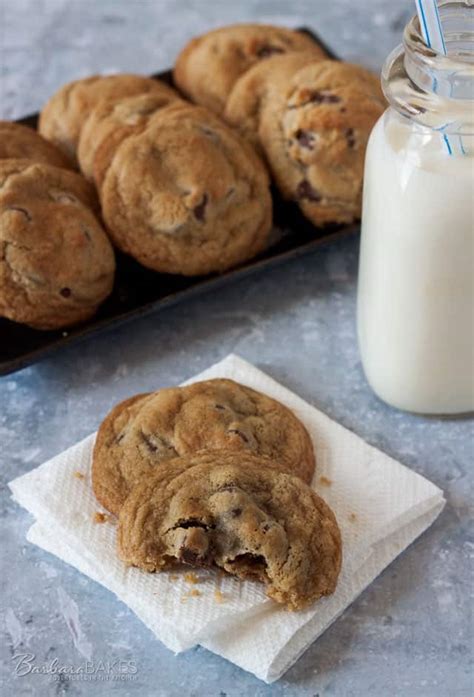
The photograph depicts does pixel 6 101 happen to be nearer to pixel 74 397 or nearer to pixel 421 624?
pixel 74 397

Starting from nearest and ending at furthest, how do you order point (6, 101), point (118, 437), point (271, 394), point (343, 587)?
point (343, 587) < point (118, 437) < point (271, 394) < point (6, 101)

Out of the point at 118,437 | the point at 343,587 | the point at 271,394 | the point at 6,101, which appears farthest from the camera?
the point at 6,101

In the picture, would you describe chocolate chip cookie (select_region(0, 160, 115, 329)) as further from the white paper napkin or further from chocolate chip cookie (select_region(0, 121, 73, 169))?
the white paper napkin

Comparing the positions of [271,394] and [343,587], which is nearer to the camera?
[343,587]

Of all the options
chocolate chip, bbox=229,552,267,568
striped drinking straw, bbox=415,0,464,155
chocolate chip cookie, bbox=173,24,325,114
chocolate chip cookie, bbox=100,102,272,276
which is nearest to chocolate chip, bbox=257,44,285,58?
chocolate chip cookie, bbox=173,24,325,114

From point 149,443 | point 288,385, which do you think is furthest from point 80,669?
point 288,385

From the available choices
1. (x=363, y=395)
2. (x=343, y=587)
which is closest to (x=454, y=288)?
(x=363, y=395)

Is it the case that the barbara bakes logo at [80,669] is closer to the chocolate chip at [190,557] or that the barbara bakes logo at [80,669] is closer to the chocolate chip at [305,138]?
the chocolate chip at [190,557]
